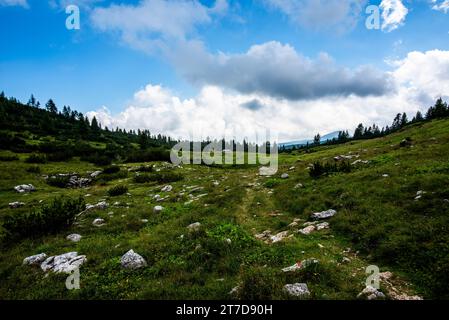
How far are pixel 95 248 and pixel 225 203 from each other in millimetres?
7918

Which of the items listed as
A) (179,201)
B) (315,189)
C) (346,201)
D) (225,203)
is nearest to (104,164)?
(179,201)

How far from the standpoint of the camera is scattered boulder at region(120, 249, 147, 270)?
27.5ft

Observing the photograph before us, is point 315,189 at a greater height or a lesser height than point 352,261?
greater

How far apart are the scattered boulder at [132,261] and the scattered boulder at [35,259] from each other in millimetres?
3525

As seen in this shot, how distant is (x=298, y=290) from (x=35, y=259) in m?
9.78

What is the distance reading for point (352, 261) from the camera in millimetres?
7793


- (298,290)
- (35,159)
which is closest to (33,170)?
(35,159)

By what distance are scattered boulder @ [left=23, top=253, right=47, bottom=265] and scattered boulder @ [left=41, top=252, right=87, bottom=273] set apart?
0.37 m
